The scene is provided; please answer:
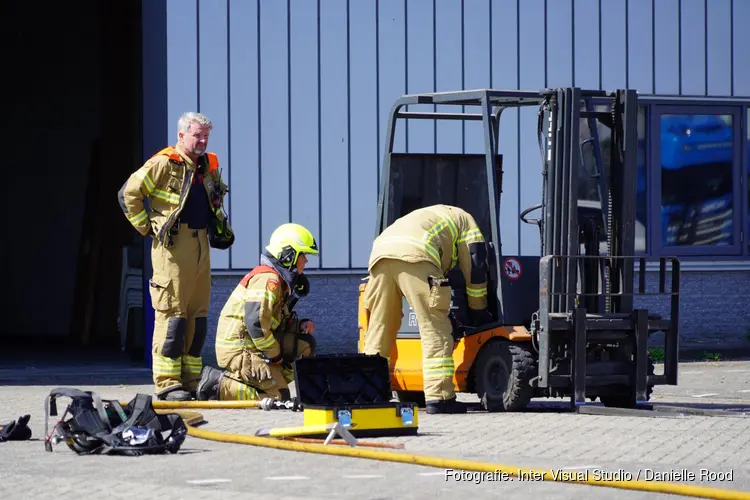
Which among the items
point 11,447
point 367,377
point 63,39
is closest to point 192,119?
point 367,377

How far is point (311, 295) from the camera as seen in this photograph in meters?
15.5

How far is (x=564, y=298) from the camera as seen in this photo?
10430mm

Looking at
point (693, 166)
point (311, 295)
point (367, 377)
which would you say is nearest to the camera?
point (367, 377)

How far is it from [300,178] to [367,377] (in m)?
6.34

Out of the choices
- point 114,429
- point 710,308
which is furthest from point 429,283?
point 710,308

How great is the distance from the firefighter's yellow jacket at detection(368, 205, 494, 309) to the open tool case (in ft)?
3.06

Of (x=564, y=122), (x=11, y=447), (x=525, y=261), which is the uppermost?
(x=564, y=122)

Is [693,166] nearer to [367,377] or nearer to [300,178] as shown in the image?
[300,178]

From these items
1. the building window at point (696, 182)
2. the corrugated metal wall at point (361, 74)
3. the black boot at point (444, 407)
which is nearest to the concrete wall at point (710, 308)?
the building window at point (696, 182)

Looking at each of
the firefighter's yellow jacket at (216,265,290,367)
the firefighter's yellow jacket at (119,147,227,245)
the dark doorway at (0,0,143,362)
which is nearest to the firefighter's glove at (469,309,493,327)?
the firefighter's yellow jacket at (216,265,290,367)

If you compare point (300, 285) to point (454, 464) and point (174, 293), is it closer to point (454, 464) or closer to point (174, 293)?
point (174, 293)

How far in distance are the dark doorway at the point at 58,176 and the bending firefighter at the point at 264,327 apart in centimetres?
898

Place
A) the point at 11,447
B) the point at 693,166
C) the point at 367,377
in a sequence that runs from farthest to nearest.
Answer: the point at 693,166, the point at 367,377, the point at 11,447

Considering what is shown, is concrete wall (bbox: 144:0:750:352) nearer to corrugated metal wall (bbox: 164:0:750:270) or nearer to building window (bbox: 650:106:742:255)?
corrugated metal wall (bbox: 164:0:750:270)
